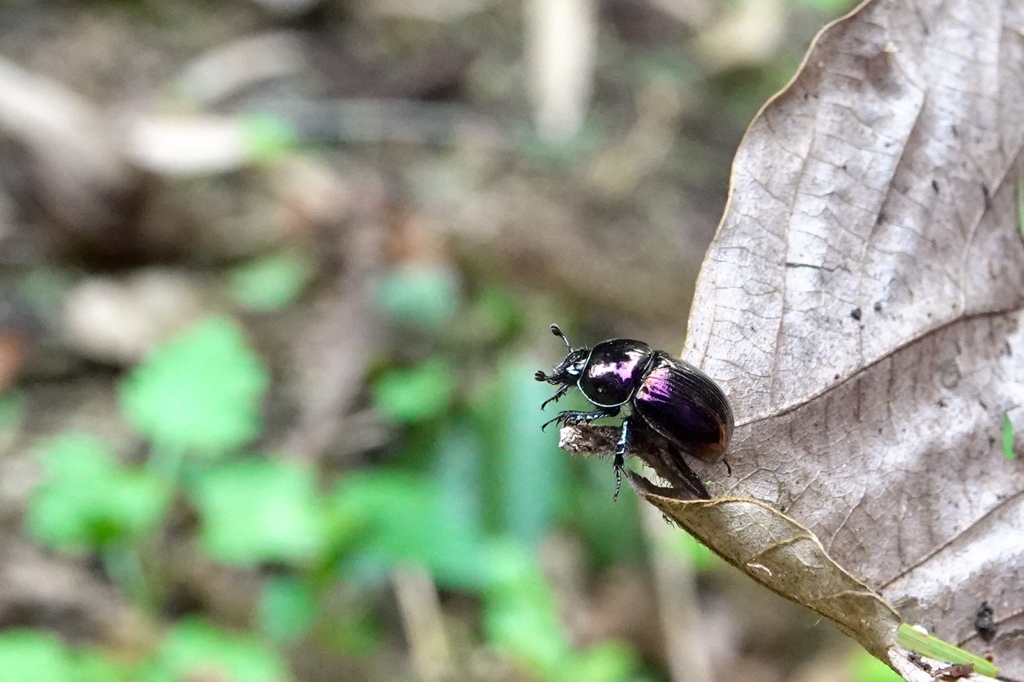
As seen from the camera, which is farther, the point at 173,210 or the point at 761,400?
the point at 173,210

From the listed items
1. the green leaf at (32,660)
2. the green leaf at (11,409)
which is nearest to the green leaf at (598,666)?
the green leaf at (32,660)

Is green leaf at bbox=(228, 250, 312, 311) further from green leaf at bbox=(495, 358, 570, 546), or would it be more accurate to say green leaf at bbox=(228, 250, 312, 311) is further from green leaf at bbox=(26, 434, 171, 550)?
green leaf at bbox=(26, 434, 171, 550)

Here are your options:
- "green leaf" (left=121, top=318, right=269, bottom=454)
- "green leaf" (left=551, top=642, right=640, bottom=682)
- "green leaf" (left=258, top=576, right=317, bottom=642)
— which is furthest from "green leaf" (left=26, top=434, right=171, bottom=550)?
"green leaf" (left=551, top=642, right=640, bottom=682)

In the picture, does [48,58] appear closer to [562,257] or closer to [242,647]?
[562,257]

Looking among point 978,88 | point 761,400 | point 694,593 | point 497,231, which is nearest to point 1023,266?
point 978,88

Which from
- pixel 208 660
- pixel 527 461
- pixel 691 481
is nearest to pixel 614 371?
pixel 691 481

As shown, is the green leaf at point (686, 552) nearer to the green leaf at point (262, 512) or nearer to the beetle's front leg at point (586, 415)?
the green leaf at point (262, 512)
